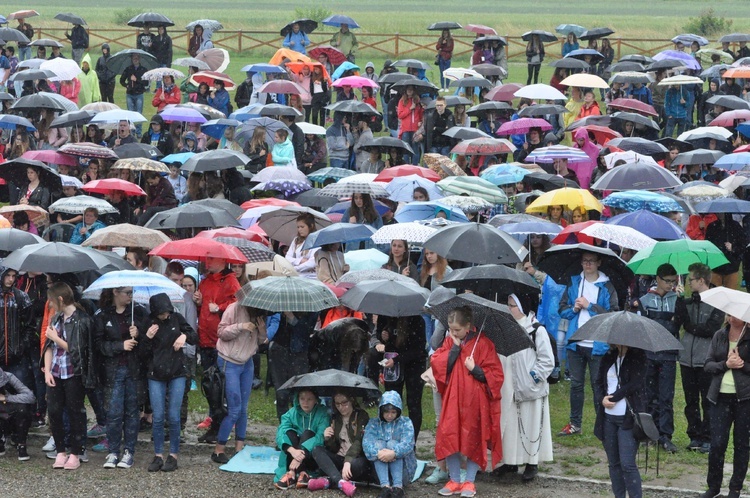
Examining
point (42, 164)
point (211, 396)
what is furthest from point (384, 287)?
point (42, 164)

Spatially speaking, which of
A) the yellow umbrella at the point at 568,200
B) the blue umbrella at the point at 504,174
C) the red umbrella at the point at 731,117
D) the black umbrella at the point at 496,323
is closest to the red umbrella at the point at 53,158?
the blue umbrella at the point at 504,174

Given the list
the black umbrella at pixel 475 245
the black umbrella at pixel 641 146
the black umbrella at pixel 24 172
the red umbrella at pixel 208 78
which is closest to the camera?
the black umbrella at pixel 475 245

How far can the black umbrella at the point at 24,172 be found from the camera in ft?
53.2

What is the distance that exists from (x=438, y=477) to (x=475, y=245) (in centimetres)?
224

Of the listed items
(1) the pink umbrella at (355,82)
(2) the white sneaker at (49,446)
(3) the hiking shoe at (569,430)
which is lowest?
(3) the hiking shoe at (569,430)

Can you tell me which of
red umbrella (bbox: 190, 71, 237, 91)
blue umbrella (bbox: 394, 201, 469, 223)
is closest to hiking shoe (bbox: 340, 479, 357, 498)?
blue umbrella (bbox: 394, 201, 469, 223)

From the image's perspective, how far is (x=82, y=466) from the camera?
10969 mm

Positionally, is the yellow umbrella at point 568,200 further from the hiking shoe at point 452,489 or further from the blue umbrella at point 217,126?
the blue umbrella at point 217,126

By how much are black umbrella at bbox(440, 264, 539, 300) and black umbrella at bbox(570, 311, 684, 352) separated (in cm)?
133

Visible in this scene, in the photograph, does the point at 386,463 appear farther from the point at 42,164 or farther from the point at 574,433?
the point at 42,164

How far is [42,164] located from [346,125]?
6.06 m

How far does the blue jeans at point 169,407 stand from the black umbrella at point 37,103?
35.3ft

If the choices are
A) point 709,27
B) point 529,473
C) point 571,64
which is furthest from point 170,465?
point 709,27

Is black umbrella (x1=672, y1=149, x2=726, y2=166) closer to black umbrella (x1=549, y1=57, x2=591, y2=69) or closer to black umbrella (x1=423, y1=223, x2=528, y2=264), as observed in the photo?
black umbrella (x1=423, y1=223, x2=528, y2=264)
